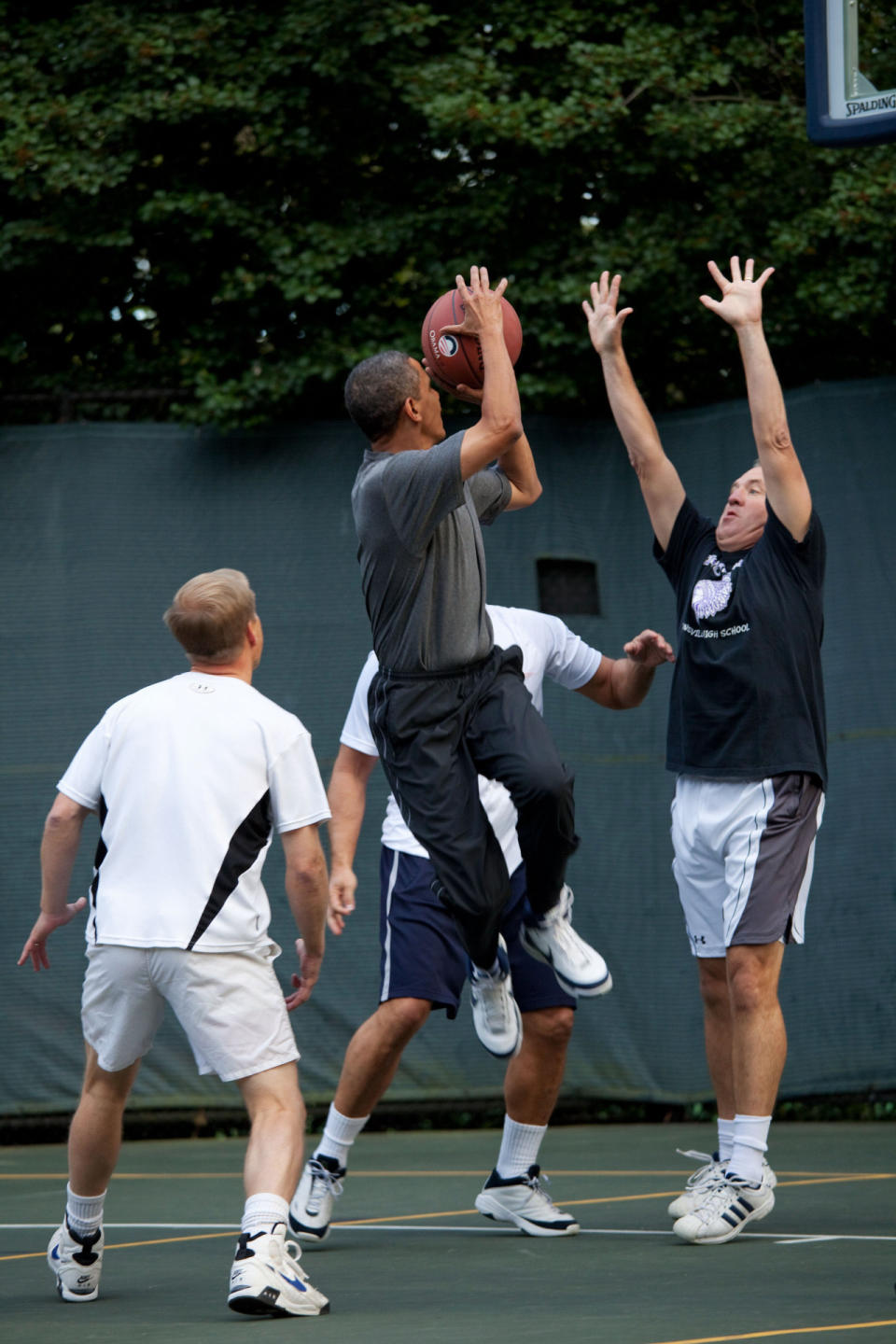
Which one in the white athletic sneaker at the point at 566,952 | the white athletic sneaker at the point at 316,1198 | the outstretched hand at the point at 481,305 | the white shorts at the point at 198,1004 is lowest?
the white athletic sneaker at the point at 316,1198

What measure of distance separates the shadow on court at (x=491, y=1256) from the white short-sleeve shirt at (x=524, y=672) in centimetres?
111

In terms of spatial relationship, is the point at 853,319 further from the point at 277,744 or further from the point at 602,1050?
the point at 277,744

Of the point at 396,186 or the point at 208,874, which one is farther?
the point at 396,186

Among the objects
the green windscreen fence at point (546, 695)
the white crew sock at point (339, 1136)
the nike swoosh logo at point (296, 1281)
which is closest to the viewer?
the nike swoosh logo at point (296, 1281)

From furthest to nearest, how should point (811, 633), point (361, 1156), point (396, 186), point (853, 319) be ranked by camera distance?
point (396, 186)
point (853, 319)
point (361, 1156)
point (811, 633)

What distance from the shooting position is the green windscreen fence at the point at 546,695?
6.85 meters

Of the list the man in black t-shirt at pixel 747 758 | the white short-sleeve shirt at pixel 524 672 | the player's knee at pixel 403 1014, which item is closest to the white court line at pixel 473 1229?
the man in black t-shirt at pixel 747 758

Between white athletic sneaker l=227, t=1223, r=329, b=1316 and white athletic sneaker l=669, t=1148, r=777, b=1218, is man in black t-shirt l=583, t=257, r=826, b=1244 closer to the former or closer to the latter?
white athletic sneaker l=669, t=1148, r=777, b=1218

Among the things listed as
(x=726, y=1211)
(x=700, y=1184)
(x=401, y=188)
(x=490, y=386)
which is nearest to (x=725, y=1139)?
(x=700, y=1184)

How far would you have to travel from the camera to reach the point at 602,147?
766 cm

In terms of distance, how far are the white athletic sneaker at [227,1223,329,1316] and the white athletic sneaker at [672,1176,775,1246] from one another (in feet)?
3.74

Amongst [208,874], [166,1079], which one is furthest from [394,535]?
[166,1079]

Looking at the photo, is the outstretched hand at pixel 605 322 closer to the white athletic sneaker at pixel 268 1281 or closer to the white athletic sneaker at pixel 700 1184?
the white athletic sneaker at pixel 700 1184

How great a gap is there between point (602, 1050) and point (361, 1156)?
108cm
